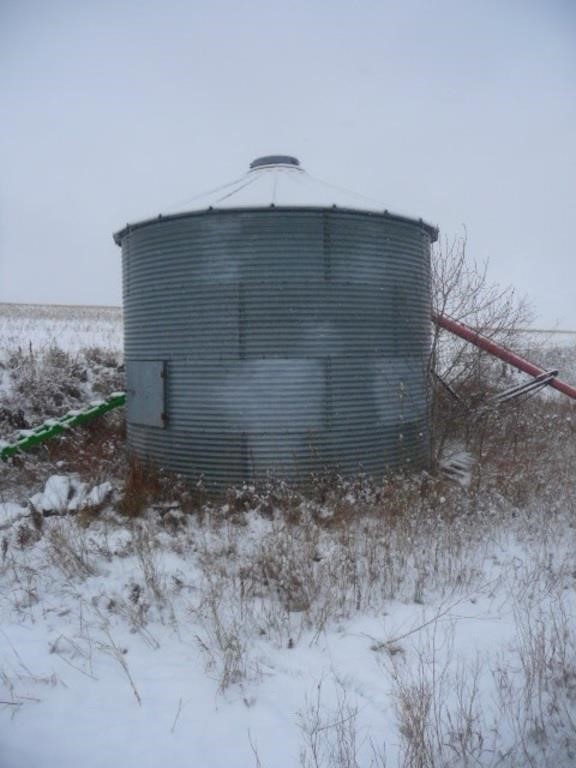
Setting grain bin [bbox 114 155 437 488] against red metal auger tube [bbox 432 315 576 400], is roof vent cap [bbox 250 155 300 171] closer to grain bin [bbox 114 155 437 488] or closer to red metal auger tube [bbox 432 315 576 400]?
grain bin [bbox 114 155 437 488]

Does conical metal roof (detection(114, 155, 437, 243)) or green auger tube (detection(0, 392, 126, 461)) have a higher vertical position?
conical metal roof (detection(114, 155, 437, 243))

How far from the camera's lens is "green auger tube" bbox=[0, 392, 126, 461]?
7.58 m

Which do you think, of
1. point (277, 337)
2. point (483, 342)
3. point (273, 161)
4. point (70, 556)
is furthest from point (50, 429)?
point (483, 342)

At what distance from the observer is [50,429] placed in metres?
7.88

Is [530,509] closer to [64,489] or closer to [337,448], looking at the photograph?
[337,448]

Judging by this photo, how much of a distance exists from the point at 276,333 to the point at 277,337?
0.05m

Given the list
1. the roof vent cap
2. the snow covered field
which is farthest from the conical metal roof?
the snow covered field

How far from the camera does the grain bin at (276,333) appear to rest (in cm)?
601

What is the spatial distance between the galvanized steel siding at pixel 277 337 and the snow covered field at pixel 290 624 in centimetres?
51

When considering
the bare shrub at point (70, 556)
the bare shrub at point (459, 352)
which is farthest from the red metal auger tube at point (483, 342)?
the bare shrub at point (70, 556)

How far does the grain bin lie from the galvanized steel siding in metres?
0.01

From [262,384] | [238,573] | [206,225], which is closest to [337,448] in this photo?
[262,384]

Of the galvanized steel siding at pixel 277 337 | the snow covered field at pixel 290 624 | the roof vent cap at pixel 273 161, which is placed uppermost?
the roof vent cap at pixel 273 161

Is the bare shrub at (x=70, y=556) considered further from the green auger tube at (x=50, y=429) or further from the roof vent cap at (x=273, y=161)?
the roof vent cap at (x=273, y=161)
